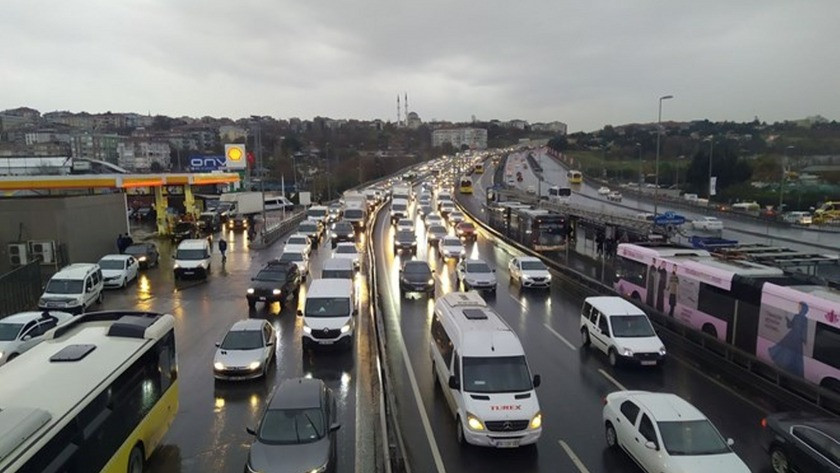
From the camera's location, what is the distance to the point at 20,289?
24.2 metres

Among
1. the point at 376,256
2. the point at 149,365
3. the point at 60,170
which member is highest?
the point at 60,170

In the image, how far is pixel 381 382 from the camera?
45.1 feet

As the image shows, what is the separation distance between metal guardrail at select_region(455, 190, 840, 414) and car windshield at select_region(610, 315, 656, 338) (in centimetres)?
209

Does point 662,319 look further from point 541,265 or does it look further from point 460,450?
point 460,450

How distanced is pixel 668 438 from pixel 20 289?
983 inches

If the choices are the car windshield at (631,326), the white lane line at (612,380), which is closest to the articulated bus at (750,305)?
Answer: the car windshield at (631,326)

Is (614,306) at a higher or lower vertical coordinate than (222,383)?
higher

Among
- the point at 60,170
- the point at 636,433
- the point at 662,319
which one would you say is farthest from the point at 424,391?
the point at 60,170

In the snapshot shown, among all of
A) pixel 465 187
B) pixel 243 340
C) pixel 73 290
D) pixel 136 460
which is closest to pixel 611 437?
pixel 136 460

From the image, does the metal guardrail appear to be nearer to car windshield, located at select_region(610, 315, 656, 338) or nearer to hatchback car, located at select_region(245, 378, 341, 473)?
car windshield, located at select_region(610, 315, 656, 338)

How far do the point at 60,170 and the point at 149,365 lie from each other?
4181 cm

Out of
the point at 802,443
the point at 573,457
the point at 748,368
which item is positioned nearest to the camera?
the point at 802,443

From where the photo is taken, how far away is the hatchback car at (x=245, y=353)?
15.2 metres

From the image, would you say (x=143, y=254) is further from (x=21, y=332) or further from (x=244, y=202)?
(x=244, y=202)
